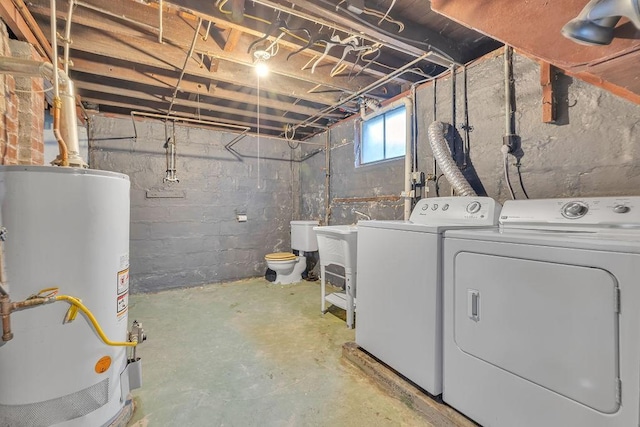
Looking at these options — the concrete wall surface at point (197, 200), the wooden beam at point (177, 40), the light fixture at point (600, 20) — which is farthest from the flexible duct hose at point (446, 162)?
the concrete wall surface at point (197, 200)

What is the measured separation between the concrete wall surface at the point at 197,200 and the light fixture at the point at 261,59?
189cm

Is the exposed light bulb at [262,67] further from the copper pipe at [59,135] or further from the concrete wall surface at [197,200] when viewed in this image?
the concrete wall surface at [197,200]

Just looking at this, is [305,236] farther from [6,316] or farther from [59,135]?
[6,316]

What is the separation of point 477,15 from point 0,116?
85.9 inches

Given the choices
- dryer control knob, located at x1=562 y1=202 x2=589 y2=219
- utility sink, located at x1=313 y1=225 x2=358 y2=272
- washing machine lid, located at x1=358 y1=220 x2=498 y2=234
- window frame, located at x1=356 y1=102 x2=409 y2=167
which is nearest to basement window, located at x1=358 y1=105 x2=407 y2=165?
window frame, located at x1=356 y1=102 x2=409 y2=167

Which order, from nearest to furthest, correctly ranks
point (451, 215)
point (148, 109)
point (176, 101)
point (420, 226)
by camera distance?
point (420, 226), point (451, 215), point (176, 101), point (148, 109)

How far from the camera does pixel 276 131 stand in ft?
14.0

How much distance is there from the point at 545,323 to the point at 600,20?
946mm

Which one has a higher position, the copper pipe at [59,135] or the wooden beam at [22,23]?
the wooden beam at [22,23]

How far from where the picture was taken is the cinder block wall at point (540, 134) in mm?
1455

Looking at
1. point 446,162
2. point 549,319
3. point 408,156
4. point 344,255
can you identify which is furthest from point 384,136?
point 549,319

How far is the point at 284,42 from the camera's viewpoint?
6.18 ft

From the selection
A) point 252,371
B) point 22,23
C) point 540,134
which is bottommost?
point 252,371

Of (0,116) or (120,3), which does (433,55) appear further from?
(0,116)
